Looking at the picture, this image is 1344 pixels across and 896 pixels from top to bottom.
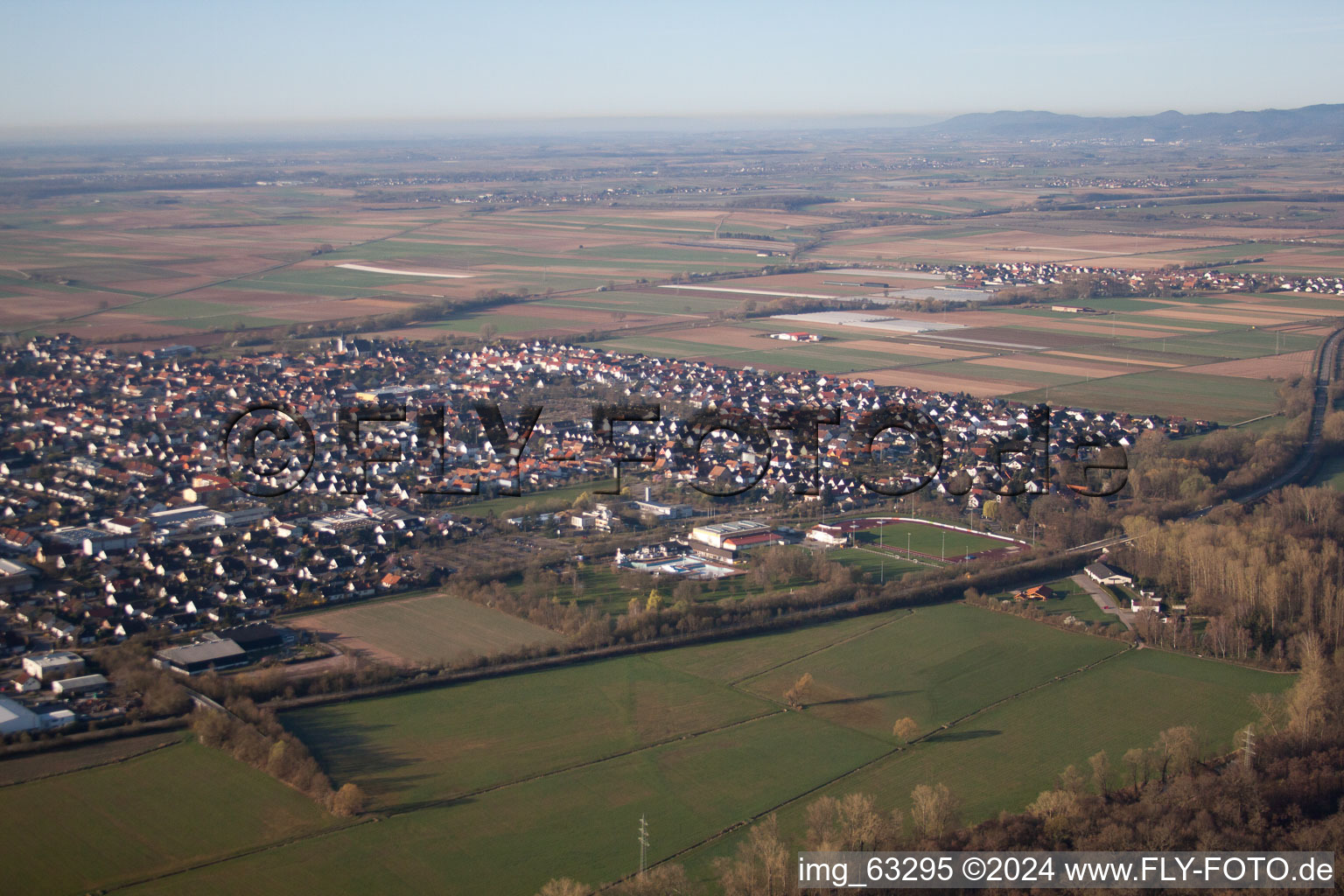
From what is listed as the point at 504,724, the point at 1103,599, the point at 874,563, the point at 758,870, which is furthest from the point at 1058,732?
the point at 504,724

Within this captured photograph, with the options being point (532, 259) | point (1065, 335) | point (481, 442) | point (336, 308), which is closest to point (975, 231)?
point (532, 259)

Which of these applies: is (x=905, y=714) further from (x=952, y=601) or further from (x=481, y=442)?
(x=481, y=442)

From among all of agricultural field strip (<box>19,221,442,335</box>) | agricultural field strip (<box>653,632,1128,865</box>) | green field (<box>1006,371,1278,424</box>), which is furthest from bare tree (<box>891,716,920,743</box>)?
agricultural field strip (<box>19,221,442,335</box>)

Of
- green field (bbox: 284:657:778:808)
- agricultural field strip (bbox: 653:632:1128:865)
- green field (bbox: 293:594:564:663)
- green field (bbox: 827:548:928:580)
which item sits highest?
green field (bbox: 827:548:928:580)

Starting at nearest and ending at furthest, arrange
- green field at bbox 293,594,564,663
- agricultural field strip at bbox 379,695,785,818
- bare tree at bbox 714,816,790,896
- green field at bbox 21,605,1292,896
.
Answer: bare tree at bbox 714,816,790,896
green field at bbox 21,605,1292,896
agricultural field strip at bbox 379,695,785,818
green field at bbox 293,594,564,663

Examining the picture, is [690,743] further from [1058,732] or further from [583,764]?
[1058,732]

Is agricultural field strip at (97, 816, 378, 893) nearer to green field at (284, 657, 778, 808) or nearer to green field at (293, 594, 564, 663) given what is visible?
green field at (284, 657, 778, 808)

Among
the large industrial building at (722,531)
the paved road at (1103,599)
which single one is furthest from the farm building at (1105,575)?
the large industrial building at (722,531)
